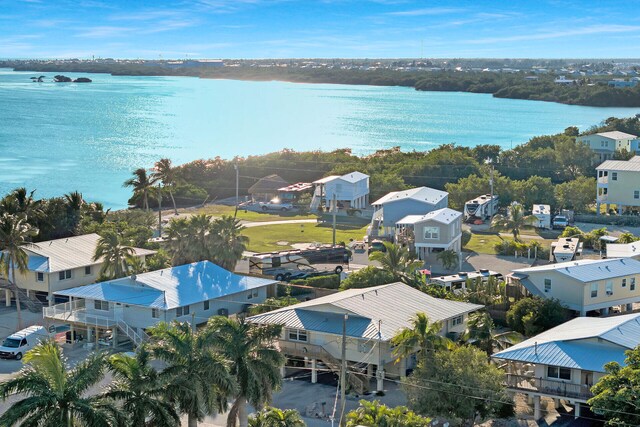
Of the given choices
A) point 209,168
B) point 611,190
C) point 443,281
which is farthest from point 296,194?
point 443,281

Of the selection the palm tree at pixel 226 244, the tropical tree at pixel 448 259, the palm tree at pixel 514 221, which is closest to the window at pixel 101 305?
the palm tree at pixel 226 244

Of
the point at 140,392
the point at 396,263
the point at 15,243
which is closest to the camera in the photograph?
the point at 140,392

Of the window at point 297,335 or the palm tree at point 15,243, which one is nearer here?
the window at point 297,335

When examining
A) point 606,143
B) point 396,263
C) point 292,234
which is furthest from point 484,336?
point 606,143

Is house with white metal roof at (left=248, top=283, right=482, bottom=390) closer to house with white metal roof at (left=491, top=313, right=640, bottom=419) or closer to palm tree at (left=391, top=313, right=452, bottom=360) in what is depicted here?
palm tree at (left=391, top=313, right=452, bottom=360)

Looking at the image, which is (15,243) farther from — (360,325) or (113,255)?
(360,325)

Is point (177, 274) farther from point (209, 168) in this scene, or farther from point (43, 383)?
point (209, 168)

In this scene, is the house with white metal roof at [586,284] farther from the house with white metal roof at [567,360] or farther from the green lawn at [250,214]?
the green lawn at [250,214]
